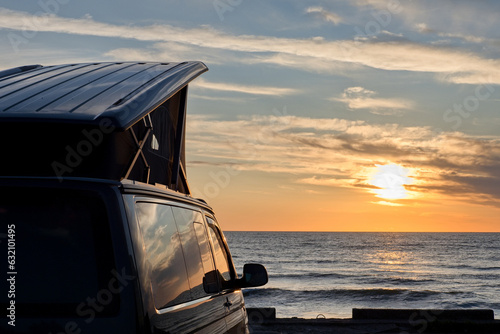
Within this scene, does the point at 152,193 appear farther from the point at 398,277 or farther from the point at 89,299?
the point at 398,277

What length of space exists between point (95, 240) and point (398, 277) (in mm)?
47225

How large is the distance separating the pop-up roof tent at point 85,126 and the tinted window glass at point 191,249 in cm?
39

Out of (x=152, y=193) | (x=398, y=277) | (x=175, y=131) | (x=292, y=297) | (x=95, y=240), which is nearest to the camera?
(x=95, y=240)

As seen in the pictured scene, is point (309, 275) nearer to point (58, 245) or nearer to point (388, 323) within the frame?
point (388, 323)

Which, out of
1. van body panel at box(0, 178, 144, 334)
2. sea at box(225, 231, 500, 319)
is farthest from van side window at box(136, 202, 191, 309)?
sea at box(225, 231, 500, 319)

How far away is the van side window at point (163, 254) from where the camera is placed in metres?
2.78

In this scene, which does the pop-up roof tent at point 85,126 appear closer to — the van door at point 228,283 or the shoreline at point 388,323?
the van door at point 228,283

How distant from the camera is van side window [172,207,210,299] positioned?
139 inches

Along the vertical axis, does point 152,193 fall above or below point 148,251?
above

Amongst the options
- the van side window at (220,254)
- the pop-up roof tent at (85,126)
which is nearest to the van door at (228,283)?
the van side window at (220,254)

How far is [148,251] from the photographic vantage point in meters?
2.73

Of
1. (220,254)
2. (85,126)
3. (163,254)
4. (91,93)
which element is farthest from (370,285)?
(85,126)

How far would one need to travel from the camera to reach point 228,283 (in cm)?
487

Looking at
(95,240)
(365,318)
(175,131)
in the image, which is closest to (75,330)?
(95,240)
